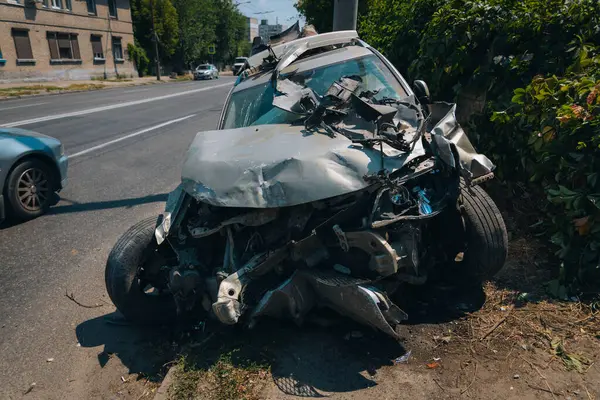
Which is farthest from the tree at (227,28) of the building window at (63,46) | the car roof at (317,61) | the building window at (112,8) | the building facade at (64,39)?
the car roof at (317,61)

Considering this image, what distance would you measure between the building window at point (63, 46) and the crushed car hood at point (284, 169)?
114 feet

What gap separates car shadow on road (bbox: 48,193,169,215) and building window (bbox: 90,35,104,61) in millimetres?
34802

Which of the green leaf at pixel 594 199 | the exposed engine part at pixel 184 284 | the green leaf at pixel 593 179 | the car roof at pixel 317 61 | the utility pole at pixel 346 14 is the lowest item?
the exposed engine part at pixel 184 284

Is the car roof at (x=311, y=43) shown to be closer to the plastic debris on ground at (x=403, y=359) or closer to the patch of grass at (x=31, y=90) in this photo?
the plastic debris on ground at (x=403, y=359)

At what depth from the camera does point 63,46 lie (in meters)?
32.9

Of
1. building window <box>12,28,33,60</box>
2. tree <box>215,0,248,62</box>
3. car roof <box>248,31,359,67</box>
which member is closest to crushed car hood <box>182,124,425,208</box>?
car roof <box>248,31,359,67</box>

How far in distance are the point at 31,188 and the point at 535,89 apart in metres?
5.92

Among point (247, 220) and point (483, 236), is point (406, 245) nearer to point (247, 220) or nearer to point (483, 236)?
point (483, 236)

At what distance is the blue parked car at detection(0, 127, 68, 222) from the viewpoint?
5.42 meters

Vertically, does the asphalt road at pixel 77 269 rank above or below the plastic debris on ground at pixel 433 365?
below

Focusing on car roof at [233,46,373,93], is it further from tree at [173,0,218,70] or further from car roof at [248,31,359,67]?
tree at [173,0,218,70]

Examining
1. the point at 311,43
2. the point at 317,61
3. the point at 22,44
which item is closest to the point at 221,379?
the point at 317,61

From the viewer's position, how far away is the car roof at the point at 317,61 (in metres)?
4.66

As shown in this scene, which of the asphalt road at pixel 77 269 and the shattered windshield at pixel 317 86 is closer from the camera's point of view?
the asphalt road at pixel 77 269
